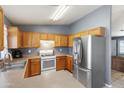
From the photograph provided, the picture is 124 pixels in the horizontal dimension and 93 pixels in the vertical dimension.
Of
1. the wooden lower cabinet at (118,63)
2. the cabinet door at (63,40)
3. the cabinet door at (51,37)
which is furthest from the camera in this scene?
the cabinet door at (63,40)

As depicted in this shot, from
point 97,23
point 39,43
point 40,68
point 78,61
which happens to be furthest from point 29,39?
point 97,23

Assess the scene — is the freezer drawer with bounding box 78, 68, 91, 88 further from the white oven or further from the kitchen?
the white oven

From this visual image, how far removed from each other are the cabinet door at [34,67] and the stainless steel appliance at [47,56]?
18 centimetres

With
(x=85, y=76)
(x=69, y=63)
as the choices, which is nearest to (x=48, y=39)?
(x=69, y=63)

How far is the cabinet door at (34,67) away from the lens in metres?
4.69

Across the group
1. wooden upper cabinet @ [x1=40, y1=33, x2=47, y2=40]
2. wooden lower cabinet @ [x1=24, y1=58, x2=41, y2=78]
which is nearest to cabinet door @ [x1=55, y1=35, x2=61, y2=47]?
wooden upper cabinet @ [x1=40, y1=33, x2=47, y2=40]

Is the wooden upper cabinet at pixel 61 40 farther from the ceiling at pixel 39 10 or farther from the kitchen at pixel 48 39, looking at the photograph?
the ceiling at pixel 39 10

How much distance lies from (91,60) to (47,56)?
2628mm

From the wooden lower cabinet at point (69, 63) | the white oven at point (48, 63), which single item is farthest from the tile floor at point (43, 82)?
the wooden lower cabinet at point (69, 63)

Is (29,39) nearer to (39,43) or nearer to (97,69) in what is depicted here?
(39,43)

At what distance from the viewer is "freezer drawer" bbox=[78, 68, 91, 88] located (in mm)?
3172

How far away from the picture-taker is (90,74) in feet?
10.3

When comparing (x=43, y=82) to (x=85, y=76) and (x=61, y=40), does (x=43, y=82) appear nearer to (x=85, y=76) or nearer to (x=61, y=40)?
(x=85, y=76)

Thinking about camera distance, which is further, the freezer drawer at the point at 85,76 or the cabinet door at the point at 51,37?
the cabinet door at the point at 51,37
